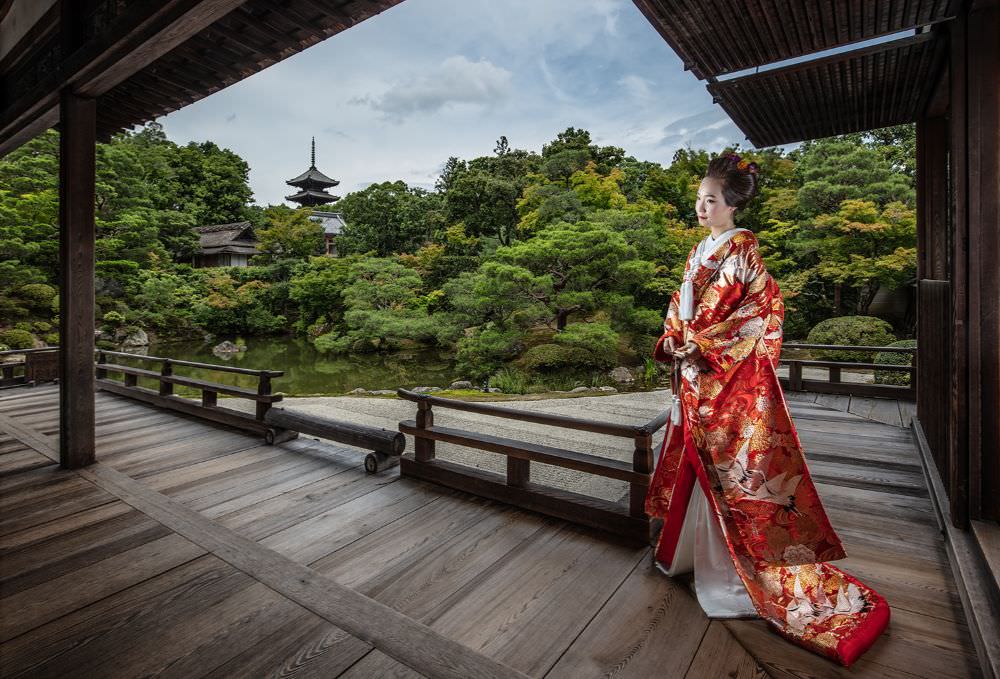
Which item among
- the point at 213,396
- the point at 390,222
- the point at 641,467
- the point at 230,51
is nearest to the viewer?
the point at 641,467

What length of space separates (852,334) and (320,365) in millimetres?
12640

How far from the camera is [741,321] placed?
1.90 meters

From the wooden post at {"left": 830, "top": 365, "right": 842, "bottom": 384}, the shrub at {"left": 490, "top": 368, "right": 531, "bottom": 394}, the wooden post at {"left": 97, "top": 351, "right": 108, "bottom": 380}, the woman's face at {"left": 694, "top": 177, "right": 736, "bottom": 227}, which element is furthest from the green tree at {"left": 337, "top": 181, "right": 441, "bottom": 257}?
the woman's face at {"left": 694, "top": 177, "right": 736, "bottom": 227}

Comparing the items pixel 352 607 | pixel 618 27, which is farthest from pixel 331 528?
pixel 618 27

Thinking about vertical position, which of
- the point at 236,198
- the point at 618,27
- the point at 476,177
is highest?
the point at 618,27

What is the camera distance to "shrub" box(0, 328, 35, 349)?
38.0 ft

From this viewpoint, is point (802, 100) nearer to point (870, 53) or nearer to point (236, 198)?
point (870, 53)

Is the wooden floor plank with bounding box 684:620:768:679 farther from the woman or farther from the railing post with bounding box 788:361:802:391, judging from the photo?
the railing post with bounding box 788:361:802:391

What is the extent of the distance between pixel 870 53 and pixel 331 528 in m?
3.93

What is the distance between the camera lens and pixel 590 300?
10.1 metres

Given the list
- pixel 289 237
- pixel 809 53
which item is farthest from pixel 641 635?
pixel 289 237

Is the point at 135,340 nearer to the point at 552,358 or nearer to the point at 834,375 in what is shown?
the point at 552,358

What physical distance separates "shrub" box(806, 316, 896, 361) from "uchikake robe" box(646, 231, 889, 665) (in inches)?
361

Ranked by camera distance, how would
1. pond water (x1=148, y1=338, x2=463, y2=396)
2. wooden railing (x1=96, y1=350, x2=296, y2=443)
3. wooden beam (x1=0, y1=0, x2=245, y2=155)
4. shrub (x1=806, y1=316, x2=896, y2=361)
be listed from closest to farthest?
wooden beam (x1=0, y1=0, x2=245, y2=155), wooden railing (x1=96, y1=350, x2=296, y2=443), shrub (x1=806, y1=316, x2=896, y2=361), pond water (x1=148, y1=338, x2=463, y2=396)
